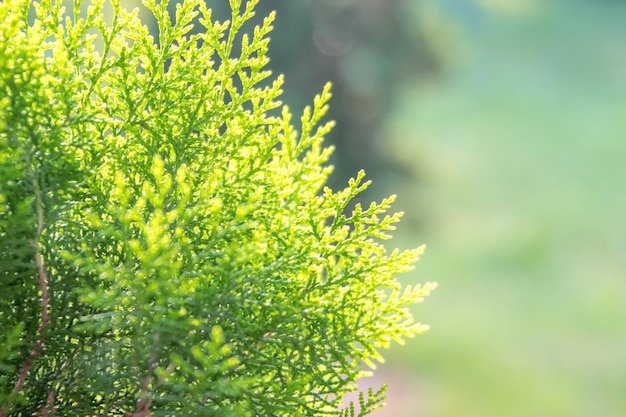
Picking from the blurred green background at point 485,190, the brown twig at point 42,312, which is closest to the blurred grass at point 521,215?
the blurred green background at point 485,190

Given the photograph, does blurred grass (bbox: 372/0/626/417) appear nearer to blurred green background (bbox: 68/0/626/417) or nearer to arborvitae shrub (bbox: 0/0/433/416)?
blurred green background (bbox: 68/0/626/417)

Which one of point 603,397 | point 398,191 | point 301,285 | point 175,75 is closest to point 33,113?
point 175,75

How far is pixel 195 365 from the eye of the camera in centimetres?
146

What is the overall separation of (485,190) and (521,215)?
1.40m

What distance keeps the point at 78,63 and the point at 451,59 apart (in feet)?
34.0

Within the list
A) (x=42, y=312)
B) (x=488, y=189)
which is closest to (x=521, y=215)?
(x=488, y=189)

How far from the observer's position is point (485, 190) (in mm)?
17484

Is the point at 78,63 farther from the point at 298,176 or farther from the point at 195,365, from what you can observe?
the point at 195,365

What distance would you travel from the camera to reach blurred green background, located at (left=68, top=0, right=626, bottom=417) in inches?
413

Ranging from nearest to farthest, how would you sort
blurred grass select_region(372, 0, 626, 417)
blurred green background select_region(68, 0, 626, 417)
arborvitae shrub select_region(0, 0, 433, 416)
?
arborvitae shrub select_region(0, 0, 433, 416), blurred green background select_region(68, 0, 626, 417), blurred grass select_region(372, 0, 626, 417)

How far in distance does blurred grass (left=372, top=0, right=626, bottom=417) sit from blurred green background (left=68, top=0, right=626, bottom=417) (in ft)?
0.13

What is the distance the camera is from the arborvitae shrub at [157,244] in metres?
1.37

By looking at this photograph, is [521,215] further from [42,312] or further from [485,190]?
[42,312]

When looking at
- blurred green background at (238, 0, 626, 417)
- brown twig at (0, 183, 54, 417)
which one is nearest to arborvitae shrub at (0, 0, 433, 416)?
brown twig at (0, 183, 54, 417)
